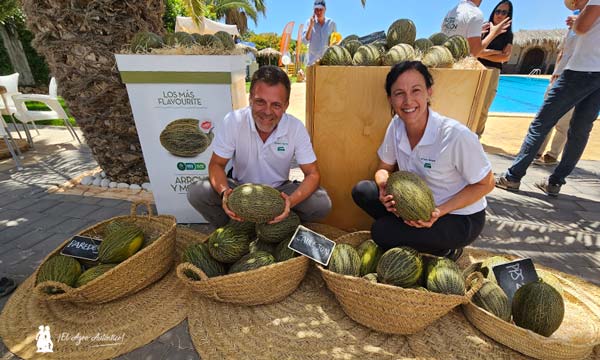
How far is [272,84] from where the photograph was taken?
2209 mm

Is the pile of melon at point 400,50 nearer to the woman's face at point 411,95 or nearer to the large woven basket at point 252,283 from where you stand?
the woman's face at point 411,95

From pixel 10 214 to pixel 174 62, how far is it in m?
2.77

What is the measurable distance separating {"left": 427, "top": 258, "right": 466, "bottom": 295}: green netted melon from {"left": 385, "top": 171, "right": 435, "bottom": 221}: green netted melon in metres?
0.33

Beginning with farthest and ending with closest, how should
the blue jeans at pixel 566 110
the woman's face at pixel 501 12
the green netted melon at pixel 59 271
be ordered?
1. the woman's face at pixel 501 12
2. the blue jeans at pixel 566 110
3. the green netted melon at pixel 59 271

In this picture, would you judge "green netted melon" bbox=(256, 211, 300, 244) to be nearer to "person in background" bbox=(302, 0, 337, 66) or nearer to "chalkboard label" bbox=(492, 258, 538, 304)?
"chalkboard label" bbox=(492, 258, 538, 304)

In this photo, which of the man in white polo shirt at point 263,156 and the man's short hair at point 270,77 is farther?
the man in white polo shirt at point 263,156

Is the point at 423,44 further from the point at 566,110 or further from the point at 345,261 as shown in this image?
the point at 566,110

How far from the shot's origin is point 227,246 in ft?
7.01

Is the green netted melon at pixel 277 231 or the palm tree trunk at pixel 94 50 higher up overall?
the palm tree trunk at pixel 94 50

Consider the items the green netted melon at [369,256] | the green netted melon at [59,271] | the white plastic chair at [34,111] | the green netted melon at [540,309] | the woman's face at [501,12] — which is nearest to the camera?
the green netted melon at [540,309]

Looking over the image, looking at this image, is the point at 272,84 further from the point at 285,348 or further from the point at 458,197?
the point at 285,348

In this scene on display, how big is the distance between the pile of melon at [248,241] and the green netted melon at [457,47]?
206 centimetres

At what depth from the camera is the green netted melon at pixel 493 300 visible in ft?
6.15

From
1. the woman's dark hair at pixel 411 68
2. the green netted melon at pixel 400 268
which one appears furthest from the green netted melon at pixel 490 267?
the woman's dark hair at pixel 411 68
